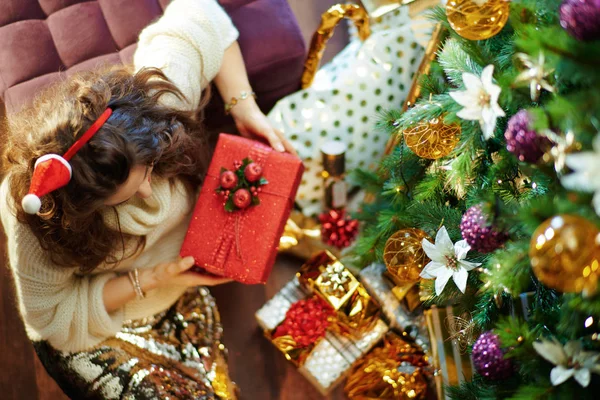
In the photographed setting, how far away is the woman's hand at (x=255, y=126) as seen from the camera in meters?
1.56

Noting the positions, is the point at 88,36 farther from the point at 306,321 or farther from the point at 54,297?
the point at 306,321

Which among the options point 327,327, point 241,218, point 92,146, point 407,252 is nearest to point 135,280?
point 241,218

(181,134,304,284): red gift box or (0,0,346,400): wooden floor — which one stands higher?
(181,134,304,284): red gift box

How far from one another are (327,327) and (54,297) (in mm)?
768

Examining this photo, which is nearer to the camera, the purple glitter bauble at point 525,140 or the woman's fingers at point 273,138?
the purple glitter bauble at point 525,140

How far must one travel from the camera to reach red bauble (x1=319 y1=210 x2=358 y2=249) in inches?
69.1

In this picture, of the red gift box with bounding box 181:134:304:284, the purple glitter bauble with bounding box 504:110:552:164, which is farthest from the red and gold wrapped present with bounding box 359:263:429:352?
the purple glitter bauble with bounding box 504:110:552:164

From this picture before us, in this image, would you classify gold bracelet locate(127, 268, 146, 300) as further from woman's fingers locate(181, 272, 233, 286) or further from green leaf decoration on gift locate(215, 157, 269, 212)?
green leaf decoration on gift locate(215, 157, 269, 212)

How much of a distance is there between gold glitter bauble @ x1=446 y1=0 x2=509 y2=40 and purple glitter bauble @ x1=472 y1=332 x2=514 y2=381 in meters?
0.48

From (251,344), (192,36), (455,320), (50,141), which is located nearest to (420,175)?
(455,320)

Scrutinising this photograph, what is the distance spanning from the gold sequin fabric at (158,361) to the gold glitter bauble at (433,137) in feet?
2.87

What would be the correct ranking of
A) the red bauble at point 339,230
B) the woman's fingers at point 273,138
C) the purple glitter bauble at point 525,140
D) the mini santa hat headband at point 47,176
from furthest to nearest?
the red bauble at point 339,230 → the woman's fingers at point 273,138 → the mini santa hat headband at point 47,176 → the purple glitter bauble at point 525,140

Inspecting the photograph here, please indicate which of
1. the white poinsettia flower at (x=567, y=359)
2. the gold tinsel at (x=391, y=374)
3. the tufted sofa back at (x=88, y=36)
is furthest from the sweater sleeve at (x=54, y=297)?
the white poinsettia flower at (x=567, y=359)

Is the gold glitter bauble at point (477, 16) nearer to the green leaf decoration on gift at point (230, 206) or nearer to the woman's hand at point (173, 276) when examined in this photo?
the green leaf decoration on gift at point (230, 206)
